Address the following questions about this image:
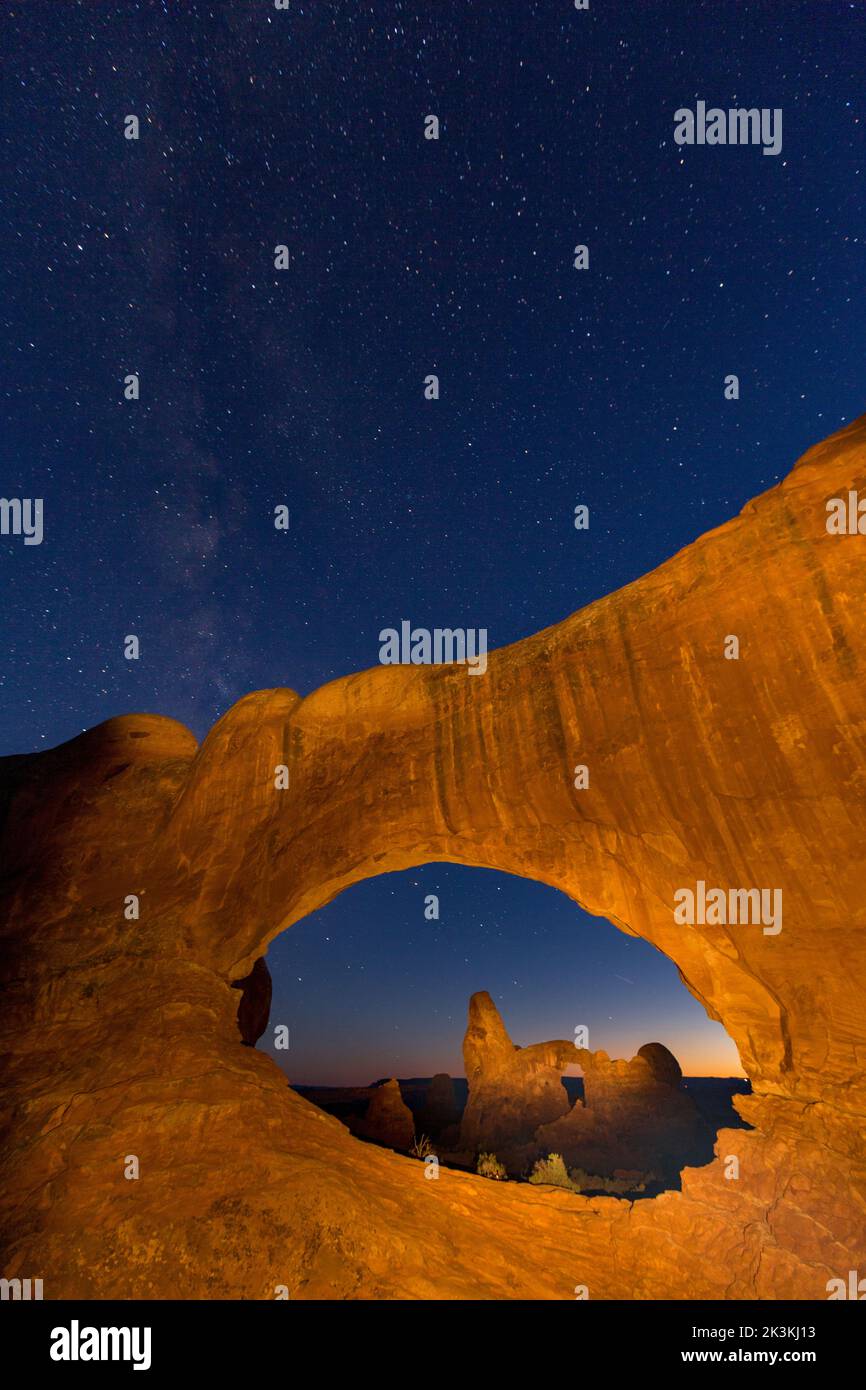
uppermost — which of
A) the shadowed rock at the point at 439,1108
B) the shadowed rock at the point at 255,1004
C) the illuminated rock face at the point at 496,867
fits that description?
the illuminated rock face at the point at 496,867

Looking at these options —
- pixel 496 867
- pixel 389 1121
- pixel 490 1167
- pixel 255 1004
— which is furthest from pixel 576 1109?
pixel 496 867

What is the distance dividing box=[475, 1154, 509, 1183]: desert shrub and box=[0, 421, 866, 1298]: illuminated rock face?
121ft

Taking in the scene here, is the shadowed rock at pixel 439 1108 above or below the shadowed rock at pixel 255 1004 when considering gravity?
below

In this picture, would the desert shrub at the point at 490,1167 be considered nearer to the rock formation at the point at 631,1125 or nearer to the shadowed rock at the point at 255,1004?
the rock formation at the point at 631,1125

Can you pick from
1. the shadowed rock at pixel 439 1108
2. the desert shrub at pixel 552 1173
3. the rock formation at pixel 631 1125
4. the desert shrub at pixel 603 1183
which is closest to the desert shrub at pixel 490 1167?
the desert shrub at pixel 552 1173

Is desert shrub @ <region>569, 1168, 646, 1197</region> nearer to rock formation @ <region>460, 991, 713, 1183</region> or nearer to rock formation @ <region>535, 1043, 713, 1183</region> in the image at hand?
rock formation @ <region>535, 1043, 713, 1183</region>

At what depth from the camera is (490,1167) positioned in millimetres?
43375

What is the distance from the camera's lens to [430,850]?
18500mm

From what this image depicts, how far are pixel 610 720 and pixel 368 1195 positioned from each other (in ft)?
36.7

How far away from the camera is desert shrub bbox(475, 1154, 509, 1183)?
4256cm

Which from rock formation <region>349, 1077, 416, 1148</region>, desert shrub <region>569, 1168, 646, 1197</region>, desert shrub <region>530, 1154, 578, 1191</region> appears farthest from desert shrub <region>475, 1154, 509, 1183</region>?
rock formation <region>349, 1077, 416, 1148</region>

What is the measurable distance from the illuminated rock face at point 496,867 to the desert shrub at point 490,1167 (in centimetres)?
3701

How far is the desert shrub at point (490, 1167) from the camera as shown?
42562 mm
